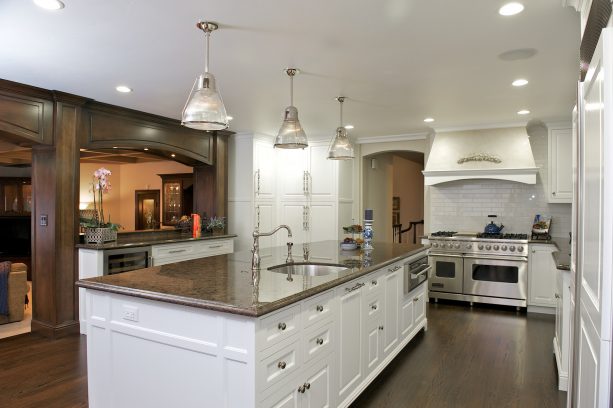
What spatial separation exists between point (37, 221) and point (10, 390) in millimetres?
1937

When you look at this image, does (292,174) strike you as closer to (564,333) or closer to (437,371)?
(437,371)

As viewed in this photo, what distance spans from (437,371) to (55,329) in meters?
3.79

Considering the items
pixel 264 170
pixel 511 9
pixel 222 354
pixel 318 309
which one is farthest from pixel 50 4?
pixel 264 170

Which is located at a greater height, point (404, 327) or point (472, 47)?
point (472, 47)

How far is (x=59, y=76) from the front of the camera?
3730mm

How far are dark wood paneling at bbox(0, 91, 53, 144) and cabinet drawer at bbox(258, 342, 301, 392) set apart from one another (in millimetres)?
3627

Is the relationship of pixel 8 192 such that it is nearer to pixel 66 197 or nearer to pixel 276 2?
pixel 66 197

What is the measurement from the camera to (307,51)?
10.3ft

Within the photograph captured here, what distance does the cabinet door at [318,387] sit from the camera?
218 cm

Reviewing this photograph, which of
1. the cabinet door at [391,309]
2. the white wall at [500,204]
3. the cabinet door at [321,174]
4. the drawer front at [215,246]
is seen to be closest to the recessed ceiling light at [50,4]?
the cabinet door at [391,309]

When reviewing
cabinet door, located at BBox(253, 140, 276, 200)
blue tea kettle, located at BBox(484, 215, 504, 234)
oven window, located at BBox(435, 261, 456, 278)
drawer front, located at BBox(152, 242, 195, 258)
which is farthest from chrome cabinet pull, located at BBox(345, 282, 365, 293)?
cabinet door, located at BBox(253, 140, 276, 200)

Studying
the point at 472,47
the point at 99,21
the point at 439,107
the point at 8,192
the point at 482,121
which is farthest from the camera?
the point at 8,192

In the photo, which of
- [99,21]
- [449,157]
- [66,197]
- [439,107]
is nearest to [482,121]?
[449,157]

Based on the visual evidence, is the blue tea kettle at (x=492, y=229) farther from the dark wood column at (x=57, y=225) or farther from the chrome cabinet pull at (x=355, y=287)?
the dark wood column at (x=57, y=225)
